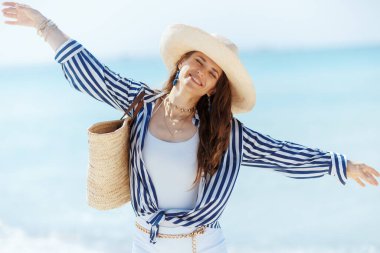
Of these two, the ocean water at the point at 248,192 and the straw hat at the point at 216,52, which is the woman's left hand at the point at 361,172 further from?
the ocean water at the point at 248,192

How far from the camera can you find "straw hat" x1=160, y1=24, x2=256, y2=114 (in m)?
2.71

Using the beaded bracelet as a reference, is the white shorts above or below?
below

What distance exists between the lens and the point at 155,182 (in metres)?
2.73

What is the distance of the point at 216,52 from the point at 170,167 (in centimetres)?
54

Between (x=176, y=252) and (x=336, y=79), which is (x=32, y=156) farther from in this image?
(x=336, y=79)

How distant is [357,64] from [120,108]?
83.5 ft

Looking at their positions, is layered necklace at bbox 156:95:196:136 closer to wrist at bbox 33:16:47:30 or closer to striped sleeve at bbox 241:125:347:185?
striped sleeve at bbox 241:125:347:185

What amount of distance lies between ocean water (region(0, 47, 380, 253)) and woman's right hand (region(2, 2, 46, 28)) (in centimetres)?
192

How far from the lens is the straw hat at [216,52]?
2.71 m

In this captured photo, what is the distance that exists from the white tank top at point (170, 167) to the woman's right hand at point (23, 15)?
705 mm

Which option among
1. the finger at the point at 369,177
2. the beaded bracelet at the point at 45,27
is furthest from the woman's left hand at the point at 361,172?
the beaded bracelet at the point at 45,27

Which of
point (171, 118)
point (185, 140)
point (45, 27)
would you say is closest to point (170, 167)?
point (185, 140)

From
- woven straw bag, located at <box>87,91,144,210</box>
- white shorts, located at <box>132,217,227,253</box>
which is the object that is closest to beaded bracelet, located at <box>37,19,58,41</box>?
woven straw bag, located at <box>87,91,144,210</box>

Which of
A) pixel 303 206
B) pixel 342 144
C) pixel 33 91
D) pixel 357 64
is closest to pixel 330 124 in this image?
pixel 342 144
